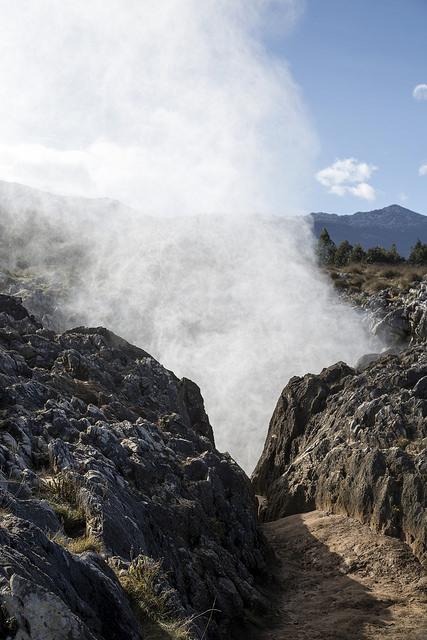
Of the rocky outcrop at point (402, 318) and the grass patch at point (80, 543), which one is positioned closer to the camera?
the grass patch at point (80, 543)

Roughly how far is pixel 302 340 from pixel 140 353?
55.1 ft

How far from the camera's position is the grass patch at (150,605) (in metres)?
7.68

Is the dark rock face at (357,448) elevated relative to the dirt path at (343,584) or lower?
elevated

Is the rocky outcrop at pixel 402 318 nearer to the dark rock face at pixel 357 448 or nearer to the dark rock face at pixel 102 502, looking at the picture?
the dark rock face at pixel 357 448

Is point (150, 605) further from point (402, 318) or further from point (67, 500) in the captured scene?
point (402, 318)

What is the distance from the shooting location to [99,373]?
82.2 feet

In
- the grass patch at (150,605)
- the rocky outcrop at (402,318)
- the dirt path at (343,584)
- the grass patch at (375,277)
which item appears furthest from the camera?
the grass patch at (375,277)

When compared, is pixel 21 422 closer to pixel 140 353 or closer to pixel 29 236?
pixel 140 353

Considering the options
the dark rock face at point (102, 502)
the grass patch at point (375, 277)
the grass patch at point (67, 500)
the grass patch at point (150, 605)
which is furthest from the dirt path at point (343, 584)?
the grass patch at point (375, 277)

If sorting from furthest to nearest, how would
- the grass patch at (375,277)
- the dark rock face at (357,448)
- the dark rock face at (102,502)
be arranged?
the grass patch at (375,277) < the dark rock face at (357,448) < the dark rock face at (102,502)

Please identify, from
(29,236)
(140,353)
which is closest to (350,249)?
(29,236)

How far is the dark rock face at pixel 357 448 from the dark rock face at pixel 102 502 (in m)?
4.70

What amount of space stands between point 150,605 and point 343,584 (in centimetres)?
1154

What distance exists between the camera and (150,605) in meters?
8.13
